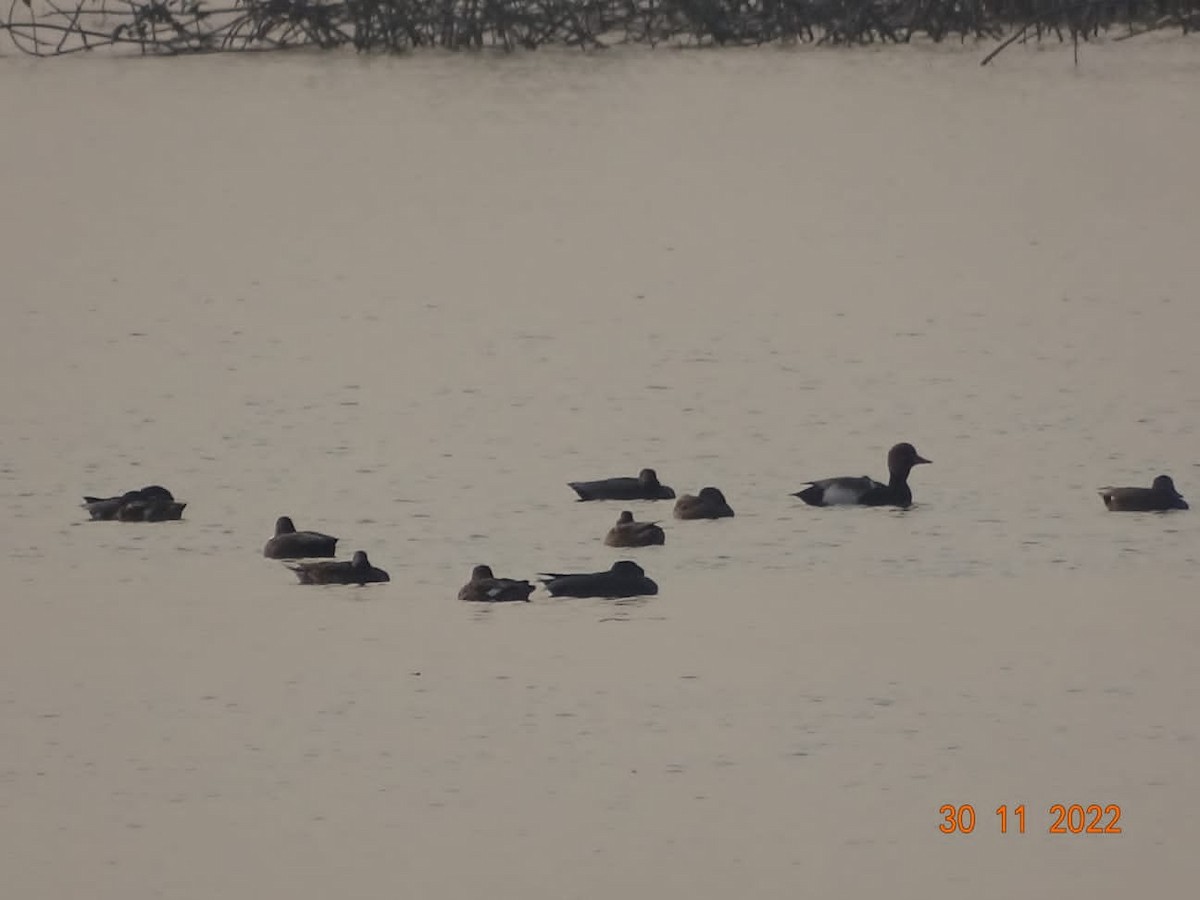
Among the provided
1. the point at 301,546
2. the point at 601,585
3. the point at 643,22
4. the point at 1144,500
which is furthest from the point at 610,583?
the point at 643,22

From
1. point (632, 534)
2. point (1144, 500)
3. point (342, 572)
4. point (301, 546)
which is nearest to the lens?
point (342, 572)

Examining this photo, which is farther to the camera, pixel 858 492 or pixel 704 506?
pixel 858 492

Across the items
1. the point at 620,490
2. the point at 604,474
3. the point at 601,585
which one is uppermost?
the point at 601,585

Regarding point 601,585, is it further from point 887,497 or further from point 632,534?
point 887,497

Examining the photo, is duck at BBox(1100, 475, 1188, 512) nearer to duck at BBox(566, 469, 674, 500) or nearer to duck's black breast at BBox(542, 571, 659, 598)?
duck at BBox(566, 469, 674, 500)

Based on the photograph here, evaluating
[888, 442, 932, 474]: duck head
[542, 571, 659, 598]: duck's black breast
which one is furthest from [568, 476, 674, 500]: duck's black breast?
[542, 571, 659, 598]: duck's black breast

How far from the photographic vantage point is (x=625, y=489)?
37.2ft

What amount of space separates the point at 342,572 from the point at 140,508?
1.25 m

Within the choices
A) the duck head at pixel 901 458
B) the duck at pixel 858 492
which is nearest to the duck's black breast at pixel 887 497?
the duck at pixel 858 492

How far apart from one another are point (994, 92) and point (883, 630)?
13.1 meters

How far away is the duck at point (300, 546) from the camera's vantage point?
33.8ft

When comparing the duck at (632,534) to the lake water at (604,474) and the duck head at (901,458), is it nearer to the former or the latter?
the lake water at (604,474)

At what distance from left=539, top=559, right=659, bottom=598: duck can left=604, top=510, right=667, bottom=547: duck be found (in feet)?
1.64

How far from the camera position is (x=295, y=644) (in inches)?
369
